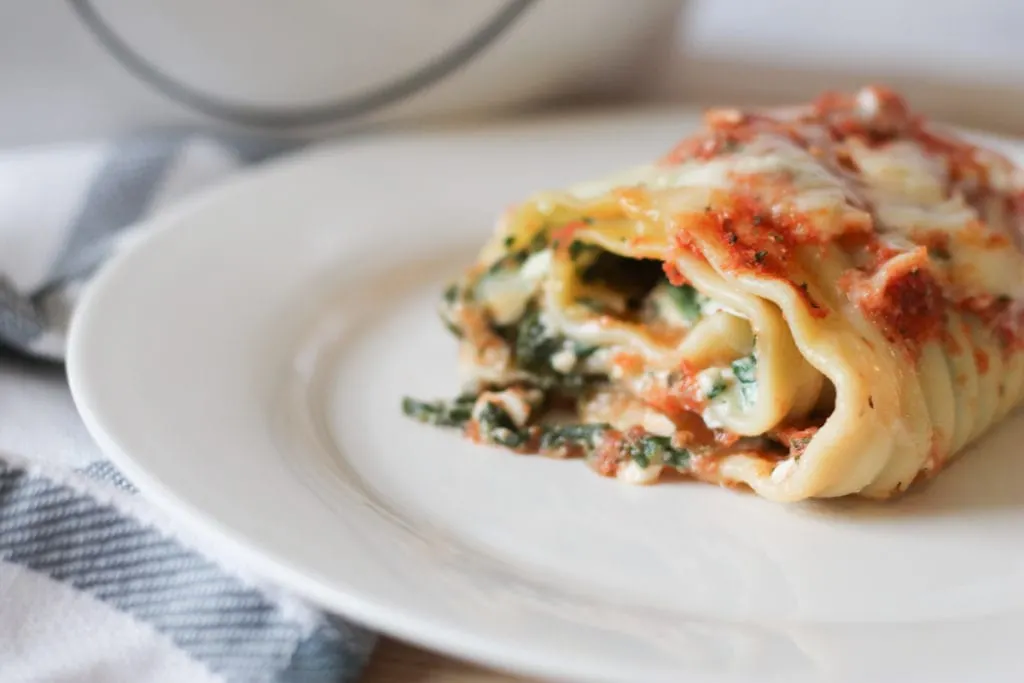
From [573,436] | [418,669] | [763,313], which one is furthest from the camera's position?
[573,436]

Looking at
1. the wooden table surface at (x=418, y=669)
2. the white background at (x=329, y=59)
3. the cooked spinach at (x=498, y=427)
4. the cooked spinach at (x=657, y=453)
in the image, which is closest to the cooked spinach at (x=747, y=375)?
the cooked spinach at (x=657, y=453)

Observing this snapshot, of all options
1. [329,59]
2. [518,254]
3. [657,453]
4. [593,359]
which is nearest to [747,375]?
[657,453]

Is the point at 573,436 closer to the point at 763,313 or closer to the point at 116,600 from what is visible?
the point at 763,313

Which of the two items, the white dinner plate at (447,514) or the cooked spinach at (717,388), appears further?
the cooked spinach at (717,388)

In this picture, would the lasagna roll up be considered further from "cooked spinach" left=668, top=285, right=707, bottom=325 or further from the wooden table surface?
the wooden table surface

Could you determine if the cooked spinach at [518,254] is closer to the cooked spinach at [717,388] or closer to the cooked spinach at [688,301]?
the cooked spinach at [688,301]
